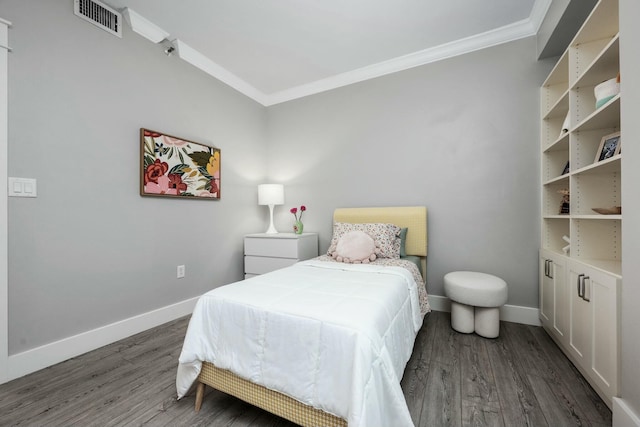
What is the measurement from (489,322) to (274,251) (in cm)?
209

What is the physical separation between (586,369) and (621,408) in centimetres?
41

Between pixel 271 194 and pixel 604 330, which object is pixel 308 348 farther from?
pixel 271 194

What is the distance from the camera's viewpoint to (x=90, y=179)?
1984mm

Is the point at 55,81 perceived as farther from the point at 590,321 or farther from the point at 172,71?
the point at 590,321

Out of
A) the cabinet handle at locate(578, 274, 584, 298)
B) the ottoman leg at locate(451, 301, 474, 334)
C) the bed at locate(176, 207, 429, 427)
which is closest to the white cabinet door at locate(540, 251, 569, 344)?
the cabinet handle at locate(578, 274, 584, 298)

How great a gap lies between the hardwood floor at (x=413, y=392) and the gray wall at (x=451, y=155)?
0.85 m

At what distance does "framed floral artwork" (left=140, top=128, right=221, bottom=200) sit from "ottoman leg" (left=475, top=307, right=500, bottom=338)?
2.78 metres

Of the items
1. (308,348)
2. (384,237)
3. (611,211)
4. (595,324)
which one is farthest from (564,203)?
(308,348)

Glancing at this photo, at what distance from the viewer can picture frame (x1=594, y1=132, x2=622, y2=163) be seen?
1.54 m

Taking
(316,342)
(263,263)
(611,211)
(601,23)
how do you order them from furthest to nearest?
(263,263)
(601,23)
(611,211)
(316,342)

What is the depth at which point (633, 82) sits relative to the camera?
3.75 ft

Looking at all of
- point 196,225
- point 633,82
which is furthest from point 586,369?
point 196,225

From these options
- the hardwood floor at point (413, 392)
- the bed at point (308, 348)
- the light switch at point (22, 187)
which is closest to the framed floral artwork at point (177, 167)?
the light switch at point (22, 187)

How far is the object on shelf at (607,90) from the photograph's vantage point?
1.46 meters
